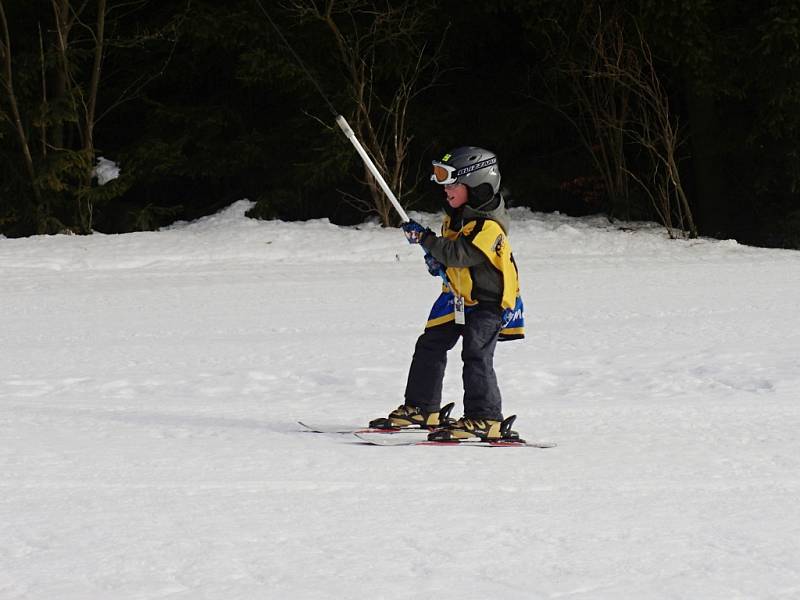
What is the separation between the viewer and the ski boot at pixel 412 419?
6.40 metres

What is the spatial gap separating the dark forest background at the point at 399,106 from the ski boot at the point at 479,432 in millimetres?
9782

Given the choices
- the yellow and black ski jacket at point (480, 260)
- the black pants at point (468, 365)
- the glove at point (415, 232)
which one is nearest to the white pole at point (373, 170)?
the glove at point (415, 232)

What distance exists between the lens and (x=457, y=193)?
6199 millimetres

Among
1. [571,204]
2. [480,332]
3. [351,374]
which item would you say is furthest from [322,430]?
[571,204]

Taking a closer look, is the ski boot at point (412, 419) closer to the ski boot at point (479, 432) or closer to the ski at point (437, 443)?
the ski at point (437, 443)

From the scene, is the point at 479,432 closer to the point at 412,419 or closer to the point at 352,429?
the point at 412,419

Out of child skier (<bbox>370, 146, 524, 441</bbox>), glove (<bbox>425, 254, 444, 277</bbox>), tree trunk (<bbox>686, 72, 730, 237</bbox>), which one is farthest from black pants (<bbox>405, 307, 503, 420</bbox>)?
tree trunk (<bbox>686, 72, 730, 237</bbox>)

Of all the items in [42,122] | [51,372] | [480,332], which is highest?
[42,122]

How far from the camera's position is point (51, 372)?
26.7 ft

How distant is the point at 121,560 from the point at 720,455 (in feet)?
9.42

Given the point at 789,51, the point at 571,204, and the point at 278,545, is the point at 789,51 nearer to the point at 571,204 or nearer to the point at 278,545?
the point at 571,204

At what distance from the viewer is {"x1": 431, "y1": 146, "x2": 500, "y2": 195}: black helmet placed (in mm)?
6160

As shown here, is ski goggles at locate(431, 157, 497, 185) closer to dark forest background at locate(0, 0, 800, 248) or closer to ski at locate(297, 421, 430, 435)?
ski at locate(297, 421, 430, 435)

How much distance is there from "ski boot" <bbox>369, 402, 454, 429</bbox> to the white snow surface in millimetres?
278
